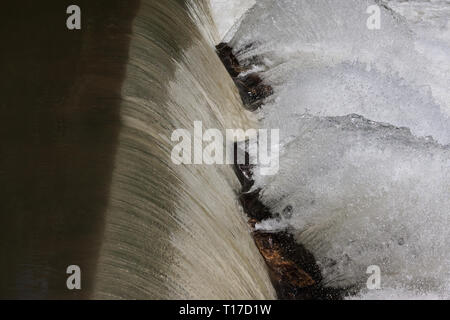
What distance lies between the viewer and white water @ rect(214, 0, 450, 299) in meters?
1.74

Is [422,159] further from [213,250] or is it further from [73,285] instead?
[73,285]

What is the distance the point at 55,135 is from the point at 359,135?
91cm

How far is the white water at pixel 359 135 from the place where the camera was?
1738 millimetres

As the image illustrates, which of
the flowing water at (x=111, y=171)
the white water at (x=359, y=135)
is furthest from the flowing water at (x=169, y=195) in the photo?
the white water at (x=359, y=135)

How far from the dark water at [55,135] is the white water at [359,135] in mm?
647

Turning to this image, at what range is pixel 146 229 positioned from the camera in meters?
1.37

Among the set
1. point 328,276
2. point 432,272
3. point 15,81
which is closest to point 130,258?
point 15,81

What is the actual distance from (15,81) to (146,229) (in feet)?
1.76

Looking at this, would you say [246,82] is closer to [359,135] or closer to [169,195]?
[359,135]

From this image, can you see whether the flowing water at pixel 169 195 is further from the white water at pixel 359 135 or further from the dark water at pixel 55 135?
the white water at pixel 359 135

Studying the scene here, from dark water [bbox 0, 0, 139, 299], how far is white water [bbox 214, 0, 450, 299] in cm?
65

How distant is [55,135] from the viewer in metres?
1.45

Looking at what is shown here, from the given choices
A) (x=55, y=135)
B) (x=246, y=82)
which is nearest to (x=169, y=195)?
(x=55, y=135)
